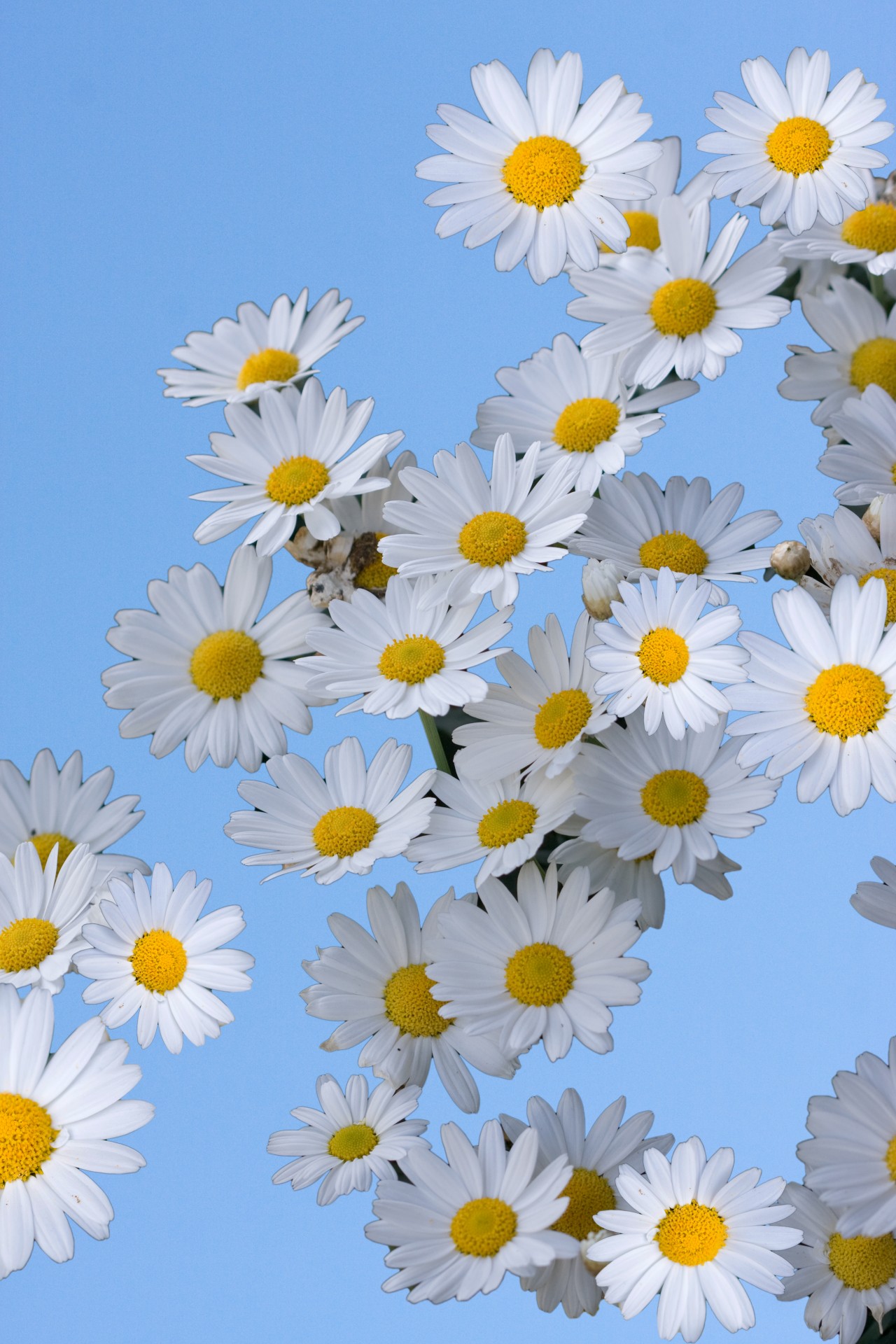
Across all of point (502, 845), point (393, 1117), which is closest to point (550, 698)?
point (502, 845)

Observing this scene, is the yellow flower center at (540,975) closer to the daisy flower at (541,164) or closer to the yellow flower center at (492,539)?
the yellow flower center at (492,539)

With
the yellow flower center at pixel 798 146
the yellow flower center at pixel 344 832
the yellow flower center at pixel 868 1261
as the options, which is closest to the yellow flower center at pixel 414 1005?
the yellow flower center at pixel 344 832

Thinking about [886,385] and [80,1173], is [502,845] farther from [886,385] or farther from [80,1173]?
[886,385]

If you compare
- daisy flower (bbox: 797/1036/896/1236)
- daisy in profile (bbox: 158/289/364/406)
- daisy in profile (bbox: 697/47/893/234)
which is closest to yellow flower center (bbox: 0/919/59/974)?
daisy in profile (bbox: 158/289/364/406)

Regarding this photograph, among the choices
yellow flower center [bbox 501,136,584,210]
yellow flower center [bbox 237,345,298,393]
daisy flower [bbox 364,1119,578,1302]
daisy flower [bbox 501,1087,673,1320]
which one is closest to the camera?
daisy flower [bbox 364,1119,578,1302]

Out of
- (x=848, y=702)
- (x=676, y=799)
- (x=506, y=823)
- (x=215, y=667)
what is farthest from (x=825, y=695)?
(x=215, y=667)

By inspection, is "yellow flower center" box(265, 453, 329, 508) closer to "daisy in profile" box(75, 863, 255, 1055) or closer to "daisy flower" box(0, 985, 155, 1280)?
"daisy in profile" box(75, 863, 255, 1055)

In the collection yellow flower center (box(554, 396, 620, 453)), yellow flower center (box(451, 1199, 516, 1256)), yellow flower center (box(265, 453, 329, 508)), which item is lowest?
yellow flower center (box(451, 1199, 516, 1256))
